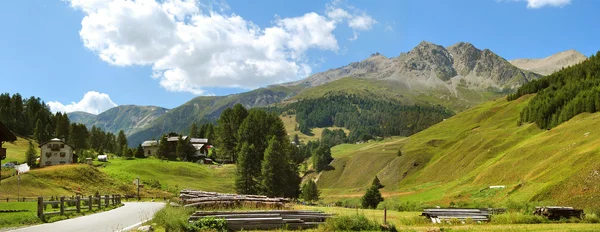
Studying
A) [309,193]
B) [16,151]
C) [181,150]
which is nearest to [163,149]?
[181,150]

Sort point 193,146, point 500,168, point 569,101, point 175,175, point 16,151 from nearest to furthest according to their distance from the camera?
point 500,168, point 175,175, point 569,101, point 16,151, point 193,146

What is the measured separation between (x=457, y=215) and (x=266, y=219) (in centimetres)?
1424

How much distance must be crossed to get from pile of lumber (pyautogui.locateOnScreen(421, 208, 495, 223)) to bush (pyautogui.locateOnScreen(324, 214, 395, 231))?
768 centimetres

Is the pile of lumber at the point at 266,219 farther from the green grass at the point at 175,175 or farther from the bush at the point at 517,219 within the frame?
the green grass at the point at 175,175

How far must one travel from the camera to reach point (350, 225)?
2170 centimetres

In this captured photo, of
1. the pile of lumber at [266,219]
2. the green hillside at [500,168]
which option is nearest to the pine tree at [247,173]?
the green hillside at [500,168]

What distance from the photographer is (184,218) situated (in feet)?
67.4

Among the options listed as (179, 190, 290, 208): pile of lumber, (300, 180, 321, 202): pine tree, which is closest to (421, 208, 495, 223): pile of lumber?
(179, 190, 290, 208): pile of lumber

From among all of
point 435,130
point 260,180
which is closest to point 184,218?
point 260,180

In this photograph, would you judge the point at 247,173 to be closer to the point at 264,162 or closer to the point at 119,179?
the point at 264,162

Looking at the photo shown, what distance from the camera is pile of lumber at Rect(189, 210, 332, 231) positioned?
2181 centimetres

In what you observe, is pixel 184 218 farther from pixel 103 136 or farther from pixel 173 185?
pixel 103 136

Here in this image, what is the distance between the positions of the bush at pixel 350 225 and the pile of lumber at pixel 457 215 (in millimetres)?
7676

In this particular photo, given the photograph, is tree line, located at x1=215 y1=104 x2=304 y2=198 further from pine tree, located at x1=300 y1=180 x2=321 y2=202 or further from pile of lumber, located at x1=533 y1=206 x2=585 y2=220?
pile of lumber, located at x1=533 y1=206 x2=585 y2=220
